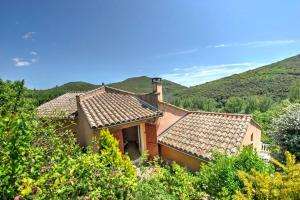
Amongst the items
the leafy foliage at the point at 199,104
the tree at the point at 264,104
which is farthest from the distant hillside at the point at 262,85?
the tree at the point at 264,104

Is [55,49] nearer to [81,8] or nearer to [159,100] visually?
[81,8]

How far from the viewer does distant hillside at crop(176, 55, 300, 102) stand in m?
69.4

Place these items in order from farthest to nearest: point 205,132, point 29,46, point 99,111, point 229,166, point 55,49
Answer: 1. point 55,49
2. point 29,46
3. point 205,132
4. point 99,111
5. point 229,166

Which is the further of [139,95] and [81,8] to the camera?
[139,95]

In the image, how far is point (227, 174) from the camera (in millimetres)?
6234

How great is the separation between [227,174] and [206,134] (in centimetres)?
667

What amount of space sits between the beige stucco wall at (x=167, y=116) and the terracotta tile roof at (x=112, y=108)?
1108 millimetres

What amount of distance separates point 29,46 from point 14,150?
46.7 feet

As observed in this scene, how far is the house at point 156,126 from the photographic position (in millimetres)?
10789

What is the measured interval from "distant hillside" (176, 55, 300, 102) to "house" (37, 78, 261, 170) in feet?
205

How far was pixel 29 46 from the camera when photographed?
555 inches

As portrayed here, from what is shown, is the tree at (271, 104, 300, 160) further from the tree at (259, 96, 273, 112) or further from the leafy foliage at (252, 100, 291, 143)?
the tree at (259, 96, 273, 112)

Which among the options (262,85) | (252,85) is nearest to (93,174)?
(262,85)

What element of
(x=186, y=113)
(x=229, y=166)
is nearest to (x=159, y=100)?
(x=186, y=113)
